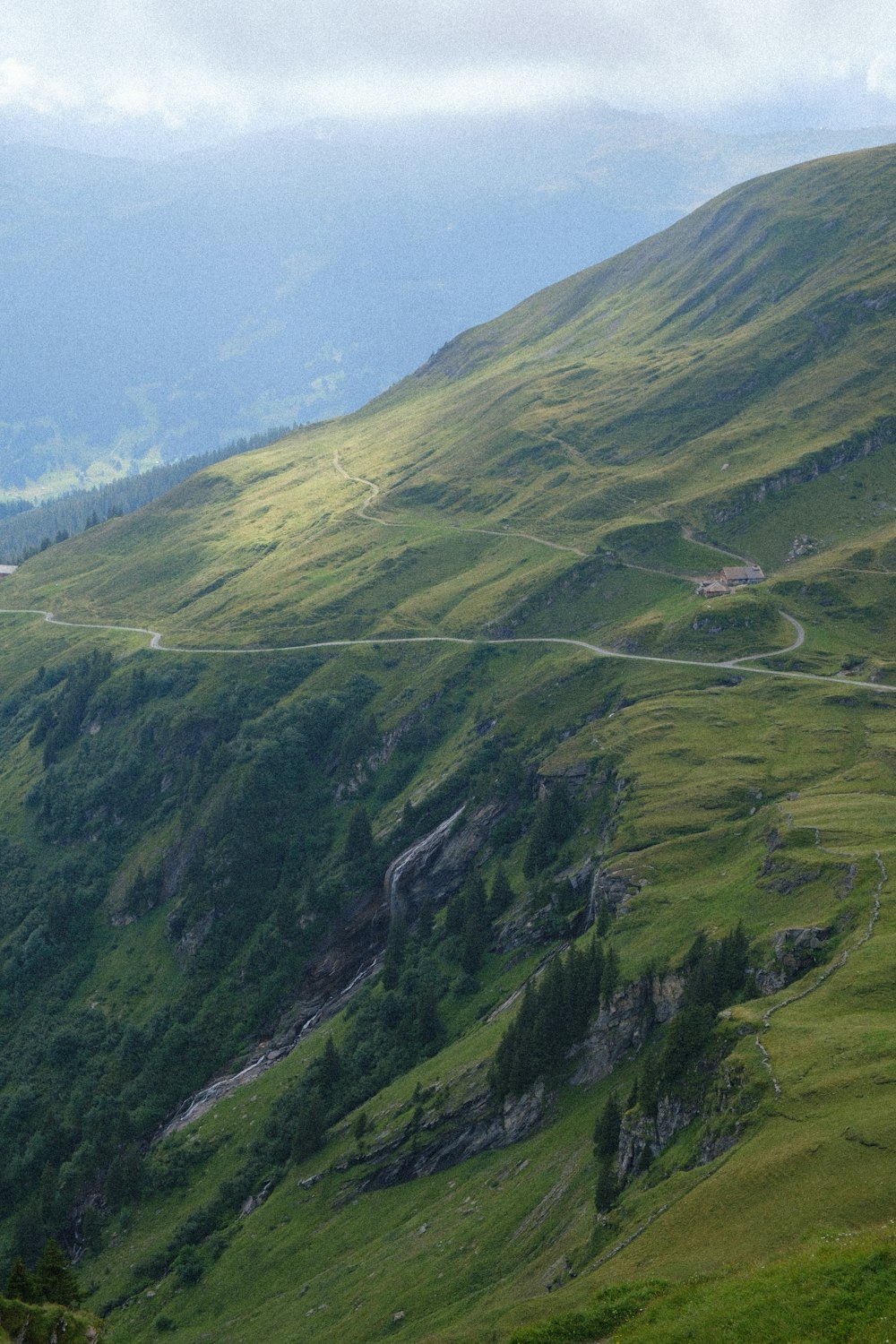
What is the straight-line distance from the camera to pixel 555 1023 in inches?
4353

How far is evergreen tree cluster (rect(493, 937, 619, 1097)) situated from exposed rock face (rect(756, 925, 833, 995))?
17.0 meters

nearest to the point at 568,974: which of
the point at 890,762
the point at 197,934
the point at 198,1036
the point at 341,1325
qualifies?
the point at 341,1325

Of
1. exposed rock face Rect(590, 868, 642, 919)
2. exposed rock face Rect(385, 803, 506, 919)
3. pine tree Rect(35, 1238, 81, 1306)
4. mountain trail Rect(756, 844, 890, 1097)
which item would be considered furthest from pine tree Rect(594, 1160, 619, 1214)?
exposed rock face Rect(385, 803, 506, 919)

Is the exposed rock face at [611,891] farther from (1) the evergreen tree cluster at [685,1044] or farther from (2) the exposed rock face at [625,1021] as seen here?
(1) the evergreen tree cluster at [685,1044]

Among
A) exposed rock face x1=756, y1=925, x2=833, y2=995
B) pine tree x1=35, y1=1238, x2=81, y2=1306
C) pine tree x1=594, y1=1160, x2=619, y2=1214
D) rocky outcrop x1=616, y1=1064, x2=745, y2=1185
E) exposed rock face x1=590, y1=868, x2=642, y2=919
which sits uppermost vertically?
pine tree x1=35, y1=1238, x2=81, y2=1306

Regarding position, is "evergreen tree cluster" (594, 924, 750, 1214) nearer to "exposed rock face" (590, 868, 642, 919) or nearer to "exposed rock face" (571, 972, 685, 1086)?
"exposed rock face" (571, 972, 685, 1086)

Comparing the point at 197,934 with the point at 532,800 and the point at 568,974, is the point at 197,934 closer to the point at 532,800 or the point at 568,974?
the point at 532,800

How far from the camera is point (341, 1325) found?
302ft

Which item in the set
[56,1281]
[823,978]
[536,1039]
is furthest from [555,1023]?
[56,1281]

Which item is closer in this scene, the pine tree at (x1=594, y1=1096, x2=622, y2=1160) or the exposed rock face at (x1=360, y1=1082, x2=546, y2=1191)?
the pine tree at (x1=594, y1=1096, x2=622, y2=1160)

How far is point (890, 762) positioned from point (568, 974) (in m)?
51.5

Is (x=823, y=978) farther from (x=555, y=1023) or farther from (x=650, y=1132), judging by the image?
(x=555, y=1023)

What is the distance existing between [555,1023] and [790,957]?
27.6m

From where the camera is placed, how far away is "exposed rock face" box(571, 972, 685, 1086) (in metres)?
102
